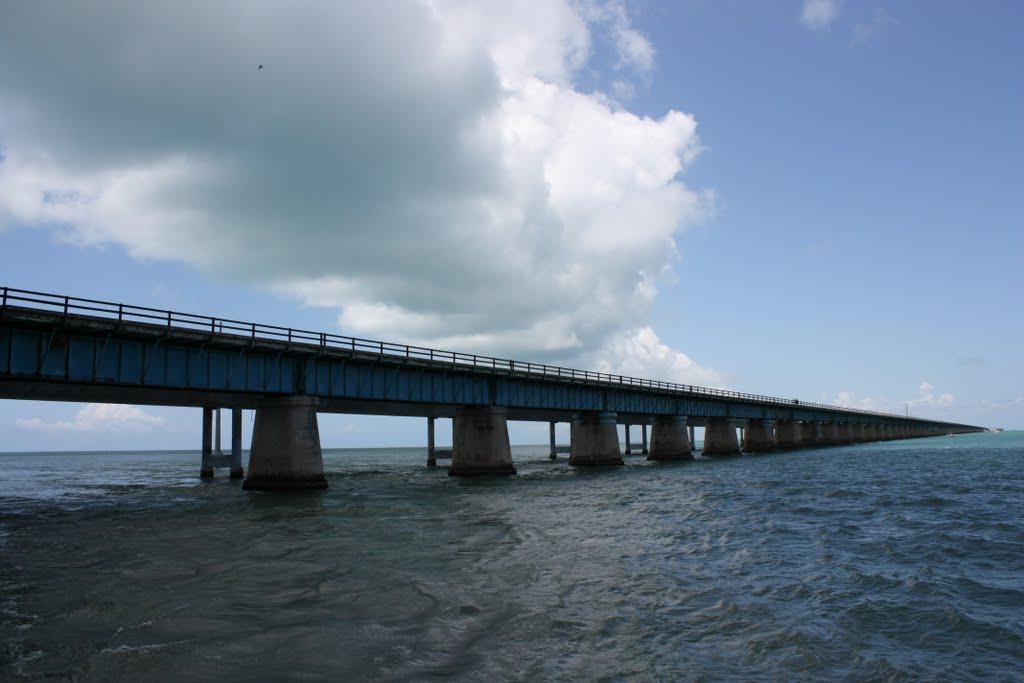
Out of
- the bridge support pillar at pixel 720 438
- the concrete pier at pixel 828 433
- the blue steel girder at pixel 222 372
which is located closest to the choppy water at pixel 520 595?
the blue steel girder at pixel 222 372

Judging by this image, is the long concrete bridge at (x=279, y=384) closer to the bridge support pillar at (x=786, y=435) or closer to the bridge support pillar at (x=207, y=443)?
the bridge support pillar at (x=207, y=443)

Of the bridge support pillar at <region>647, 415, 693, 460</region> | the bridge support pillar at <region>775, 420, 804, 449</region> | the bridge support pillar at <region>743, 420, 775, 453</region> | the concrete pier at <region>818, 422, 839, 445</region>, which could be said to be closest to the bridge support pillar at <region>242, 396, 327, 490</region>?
the bridge support pillar at <region>647, 415, 693, 460</region>

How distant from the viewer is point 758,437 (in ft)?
357

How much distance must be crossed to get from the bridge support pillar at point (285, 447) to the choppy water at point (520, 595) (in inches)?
367

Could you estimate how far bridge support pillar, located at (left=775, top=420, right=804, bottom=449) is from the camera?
118375 millimetres

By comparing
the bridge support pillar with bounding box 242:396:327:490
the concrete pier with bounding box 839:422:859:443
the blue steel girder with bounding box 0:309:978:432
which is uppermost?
the blue steel girder with bounding box 0:309:978:432

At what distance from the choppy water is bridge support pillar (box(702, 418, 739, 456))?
217 ft

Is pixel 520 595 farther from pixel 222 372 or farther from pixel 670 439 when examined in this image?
pixel 670 439

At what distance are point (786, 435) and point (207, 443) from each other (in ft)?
323

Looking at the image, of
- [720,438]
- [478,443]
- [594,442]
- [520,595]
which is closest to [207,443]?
[478,443]

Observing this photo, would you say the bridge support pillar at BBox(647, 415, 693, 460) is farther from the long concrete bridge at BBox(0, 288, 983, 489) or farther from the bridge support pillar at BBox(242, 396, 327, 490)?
the bridge support pillar at BBox(242, 396, 327, 490)

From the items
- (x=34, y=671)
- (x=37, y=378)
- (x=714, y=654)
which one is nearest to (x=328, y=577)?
(x=34, y=671)

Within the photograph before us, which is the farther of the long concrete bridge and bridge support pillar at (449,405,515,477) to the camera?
bridge support pillar at (449,405,515,477)

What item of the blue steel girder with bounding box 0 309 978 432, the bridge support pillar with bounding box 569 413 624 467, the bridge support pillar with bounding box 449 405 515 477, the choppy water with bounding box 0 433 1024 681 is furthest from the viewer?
the bridge support pillar with bounding box 569 413 624 467
